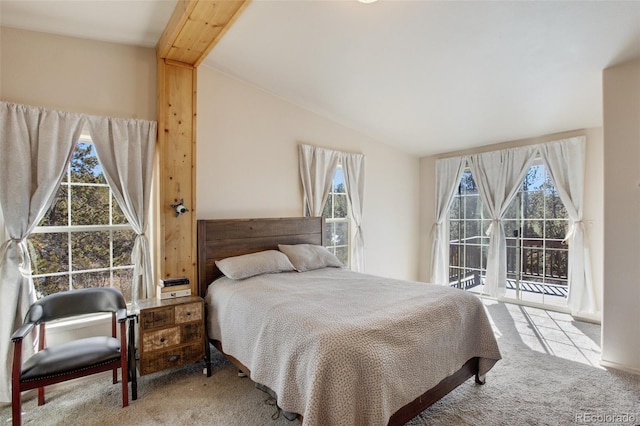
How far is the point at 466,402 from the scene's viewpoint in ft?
7.50

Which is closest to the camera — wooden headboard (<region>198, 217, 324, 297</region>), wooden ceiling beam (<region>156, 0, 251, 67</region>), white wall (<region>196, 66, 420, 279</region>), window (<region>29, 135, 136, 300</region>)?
wooden ceiling beam (<region>156, 0, 251, 67</region>)

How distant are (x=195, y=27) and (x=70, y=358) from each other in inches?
92.4

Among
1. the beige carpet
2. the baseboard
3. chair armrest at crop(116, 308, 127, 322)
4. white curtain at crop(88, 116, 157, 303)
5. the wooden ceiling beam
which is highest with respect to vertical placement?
the wooden ceiling beam

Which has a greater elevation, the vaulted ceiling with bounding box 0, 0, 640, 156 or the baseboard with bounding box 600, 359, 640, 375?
the vaulted ceiling with bounding box 0, 0, 640, 156

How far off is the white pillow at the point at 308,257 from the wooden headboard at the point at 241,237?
168mm

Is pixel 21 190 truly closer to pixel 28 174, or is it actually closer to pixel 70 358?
pixel 28 174

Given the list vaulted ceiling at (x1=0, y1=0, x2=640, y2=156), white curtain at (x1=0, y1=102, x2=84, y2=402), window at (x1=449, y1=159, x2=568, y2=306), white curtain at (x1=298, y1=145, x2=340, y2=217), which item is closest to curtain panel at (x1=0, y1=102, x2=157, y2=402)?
white curtain at (x1=0, y1=102, x2=84, y2=402)

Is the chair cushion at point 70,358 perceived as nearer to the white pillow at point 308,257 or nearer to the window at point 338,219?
the white pillow at point 308,257

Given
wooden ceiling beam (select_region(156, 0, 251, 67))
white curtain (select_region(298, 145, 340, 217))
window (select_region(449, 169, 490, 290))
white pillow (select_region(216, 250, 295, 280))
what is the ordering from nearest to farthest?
wooden ceiling beam (select_region(156, 0, 251, 67))
white pillow (select_region(216, 250, 295, 280))
white curtain (select_region(298, 145, 340, 217))
window (select_region(449, 169, 490, 290))

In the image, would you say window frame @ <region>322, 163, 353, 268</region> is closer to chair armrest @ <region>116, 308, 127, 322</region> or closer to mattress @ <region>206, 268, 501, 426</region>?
mattress @ <region>206, 268, 501, 426</region>

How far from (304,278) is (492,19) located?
246 cm

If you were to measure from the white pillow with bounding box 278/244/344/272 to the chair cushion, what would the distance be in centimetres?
167

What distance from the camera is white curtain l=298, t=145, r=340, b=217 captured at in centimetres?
395

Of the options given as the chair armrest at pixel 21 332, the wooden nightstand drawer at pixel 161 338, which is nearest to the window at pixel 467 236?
the wooden nightstand drawer at pixel 161 338
